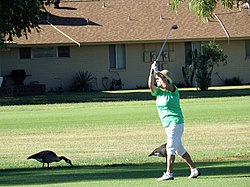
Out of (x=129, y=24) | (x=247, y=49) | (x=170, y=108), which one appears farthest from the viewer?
→ (x=247, y=49)

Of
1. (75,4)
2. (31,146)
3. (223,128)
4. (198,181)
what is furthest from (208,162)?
(75,4)

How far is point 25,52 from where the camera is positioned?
54.6 meters

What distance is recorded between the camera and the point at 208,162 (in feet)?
63.7

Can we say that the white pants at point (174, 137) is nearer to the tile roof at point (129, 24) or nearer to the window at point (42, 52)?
the tile roof at point (129, 24)

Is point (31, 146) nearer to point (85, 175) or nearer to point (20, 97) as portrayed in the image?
point (85, 175)

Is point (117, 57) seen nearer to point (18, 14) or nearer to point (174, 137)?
point (18, 14)

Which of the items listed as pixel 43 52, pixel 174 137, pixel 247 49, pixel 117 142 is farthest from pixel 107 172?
pixel 247 49

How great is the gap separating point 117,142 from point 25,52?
29834 mm

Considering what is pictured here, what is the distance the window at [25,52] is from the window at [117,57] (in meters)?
5.10

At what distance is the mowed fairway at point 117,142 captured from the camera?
15852 millimetres

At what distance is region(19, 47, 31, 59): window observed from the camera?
54531 mm

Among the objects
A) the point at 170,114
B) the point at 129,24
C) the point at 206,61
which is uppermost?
the point at 129,24

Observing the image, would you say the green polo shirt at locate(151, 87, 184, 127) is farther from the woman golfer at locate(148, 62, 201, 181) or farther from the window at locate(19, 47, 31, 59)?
the window at locate(19, 47, 31, 59)

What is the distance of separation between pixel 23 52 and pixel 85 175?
38709 millimetres
